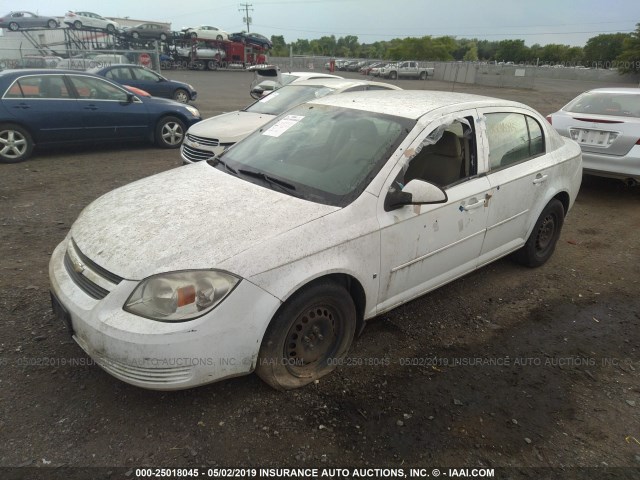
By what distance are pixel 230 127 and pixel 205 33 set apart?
36767 mm

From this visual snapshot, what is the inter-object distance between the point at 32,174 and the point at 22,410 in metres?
5.67

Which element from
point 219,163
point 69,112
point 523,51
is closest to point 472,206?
point 219,163

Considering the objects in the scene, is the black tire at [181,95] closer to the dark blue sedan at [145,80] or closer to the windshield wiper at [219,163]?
the dark blue sedan at [145,80]

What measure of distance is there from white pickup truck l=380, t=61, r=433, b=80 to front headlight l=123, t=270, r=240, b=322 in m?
44.3

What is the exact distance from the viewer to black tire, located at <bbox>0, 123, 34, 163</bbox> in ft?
24.1

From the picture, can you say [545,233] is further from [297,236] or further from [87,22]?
[87,22]

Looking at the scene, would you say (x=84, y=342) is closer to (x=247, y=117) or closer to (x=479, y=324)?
(x=479, y=324)

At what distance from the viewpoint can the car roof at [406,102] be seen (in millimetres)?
3215

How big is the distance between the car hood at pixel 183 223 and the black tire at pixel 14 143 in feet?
18.8

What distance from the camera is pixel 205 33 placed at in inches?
1528

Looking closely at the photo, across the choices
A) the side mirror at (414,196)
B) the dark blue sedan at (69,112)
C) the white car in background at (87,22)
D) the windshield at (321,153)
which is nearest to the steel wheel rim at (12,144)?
the dark blue sedan at (69,112)

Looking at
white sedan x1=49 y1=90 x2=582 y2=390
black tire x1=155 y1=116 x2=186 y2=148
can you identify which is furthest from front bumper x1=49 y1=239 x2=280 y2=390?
black tire x1=155 y1=116 x2=186 y2=148

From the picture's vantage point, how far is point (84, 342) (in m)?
2.36

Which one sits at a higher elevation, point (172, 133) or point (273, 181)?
point (273, 181)
